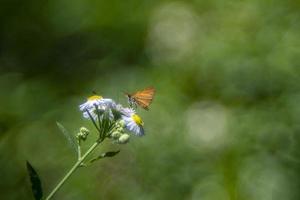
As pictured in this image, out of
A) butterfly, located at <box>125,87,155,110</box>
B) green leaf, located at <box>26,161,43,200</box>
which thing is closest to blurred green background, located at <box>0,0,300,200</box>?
butterfly, located at <box>125,87,155,110</box>

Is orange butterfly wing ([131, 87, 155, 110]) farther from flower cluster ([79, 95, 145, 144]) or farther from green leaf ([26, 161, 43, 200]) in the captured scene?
green leaf ([26, 161, 43, 200])

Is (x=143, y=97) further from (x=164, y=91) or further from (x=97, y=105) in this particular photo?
(x=164, y=91)

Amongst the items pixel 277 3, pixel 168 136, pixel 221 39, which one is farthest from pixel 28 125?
pixel 277 3

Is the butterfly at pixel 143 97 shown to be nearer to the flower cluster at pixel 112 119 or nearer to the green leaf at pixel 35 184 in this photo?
the flower cluster at pixel 112 119

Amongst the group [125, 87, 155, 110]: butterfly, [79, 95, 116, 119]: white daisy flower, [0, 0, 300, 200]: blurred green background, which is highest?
[79, 95, 116, 119]: white daisy flower

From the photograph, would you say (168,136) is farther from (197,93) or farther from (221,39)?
(221,39)

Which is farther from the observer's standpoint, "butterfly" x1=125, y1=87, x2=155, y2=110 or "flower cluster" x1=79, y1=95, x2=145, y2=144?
"butterfly" x1=125, y1=87, x2=155, y2=110

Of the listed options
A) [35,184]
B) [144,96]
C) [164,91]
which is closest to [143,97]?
[144,96]
